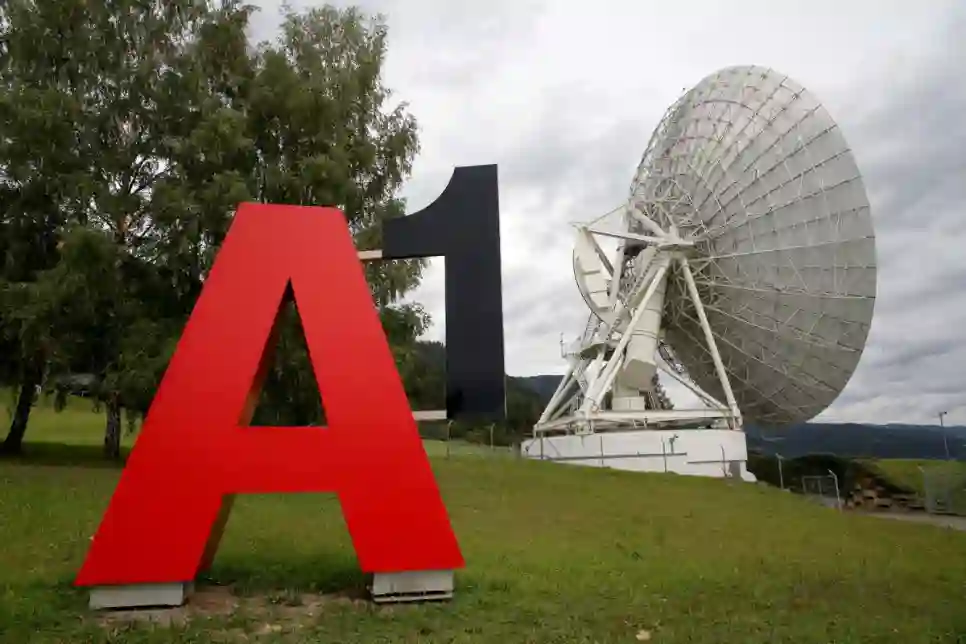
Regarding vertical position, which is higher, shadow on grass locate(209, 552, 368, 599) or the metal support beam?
the metal support beam

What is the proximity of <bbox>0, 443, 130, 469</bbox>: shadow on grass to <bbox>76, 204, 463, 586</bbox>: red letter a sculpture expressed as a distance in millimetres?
14216

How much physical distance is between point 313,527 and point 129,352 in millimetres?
8289

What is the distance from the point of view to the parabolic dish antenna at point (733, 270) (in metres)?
26.9

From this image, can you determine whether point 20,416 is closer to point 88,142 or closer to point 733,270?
point 88,142

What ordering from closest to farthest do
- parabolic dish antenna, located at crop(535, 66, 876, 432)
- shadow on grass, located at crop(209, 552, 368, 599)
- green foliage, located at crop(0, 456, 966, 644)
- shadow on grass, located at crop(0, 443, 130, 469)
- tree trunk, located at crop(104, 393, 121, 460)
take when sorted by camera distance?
green foliage, located at crop(0, 456, 966, 644)
shadow on grass, located at crop(209, 552, 368, 599)
tree trunk, located at crop(104, 393, 121, 460)
shadow on grass, located at crop(0, 443, 130, 469)
parabolic dish antenna, located at crop(535, 66, 876, 432)

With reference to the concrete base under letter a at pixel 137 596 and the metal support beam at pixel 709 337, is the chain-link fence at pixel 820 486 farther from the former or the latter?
the concrete base under letter a at pixel 137 596

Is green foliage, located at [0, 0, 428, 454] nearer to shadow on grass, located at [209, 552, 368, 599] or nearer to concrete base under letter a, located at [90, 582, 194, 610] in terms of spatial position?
shadow on grass, located at [209, 552, 368, 599]

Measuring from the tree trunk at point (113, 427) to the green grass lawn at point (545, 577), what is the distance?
2.36 m

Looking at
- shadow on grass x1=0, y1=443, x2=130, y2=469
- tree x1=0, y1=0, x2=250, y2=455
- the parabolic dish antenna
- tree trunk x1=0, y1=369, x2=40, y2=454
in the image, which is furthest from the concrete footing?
the parabolic dish antenna

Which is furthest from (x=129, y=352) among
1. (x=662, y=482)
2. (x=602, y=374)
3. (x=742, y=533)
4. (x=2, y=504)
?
(x=602, y=374)

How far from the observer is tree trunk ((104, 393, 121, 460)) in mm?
19678

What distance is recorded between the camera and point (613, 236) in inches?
1241

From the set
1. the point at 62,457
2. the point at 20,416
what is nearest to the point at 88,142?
the point at 20,416

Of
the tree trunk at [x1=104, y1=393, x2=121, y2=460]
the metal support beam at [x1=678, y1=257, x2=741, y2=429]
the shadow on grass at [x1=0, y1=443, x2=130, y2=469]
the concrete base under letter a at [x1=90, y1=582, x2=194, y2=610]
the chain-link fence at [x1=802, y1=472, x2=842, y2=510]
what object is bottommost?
the chain-link fence at [x1=802, y1=472, x2=842, y2=510]
